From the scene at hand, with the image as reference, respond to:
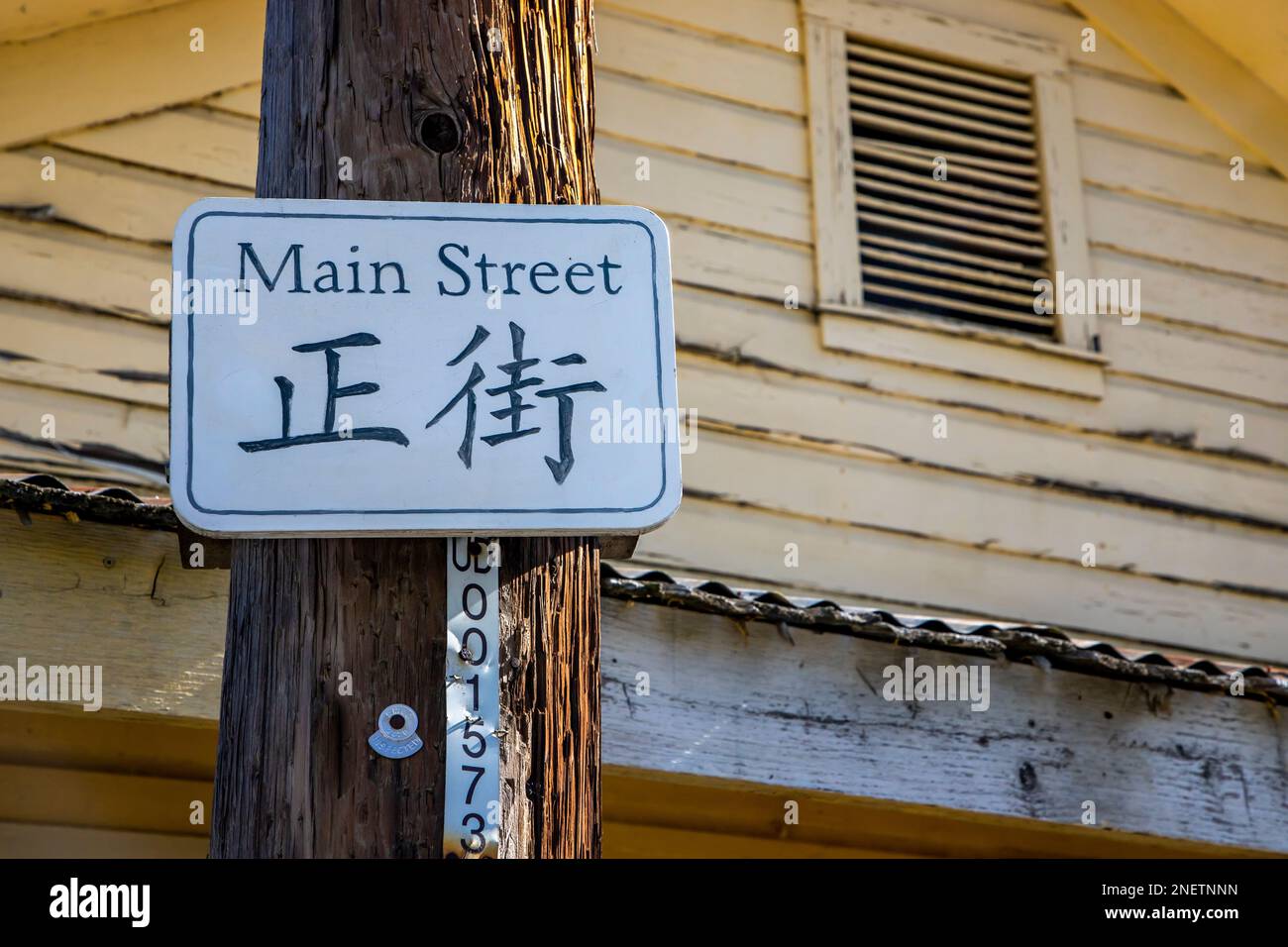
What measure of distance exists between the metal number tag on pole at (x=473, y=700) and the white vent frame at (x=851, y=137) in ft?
11.9

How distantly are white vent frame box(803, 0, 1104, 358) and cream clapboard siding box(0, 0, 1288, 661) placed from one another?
0.24ft

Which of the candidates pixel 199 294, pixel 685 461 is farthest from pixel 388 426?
pixel 685 461

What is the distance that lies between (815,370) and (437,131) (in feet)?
11.1

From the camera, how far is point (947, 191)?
568 cm

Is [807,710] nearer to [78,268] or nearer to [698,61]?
[78,268]

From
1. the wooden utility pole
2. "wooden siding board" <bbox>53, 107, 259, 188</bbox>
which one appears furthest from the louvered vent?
the wooden utility pole

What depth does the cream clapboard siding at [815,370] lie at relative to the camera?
448 cm

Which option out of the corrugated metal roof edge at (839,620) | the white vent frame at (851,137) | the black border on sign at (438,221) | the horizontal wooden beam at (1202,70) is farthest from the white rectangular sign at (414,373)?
the horizontal wooden beam at (1202,70)

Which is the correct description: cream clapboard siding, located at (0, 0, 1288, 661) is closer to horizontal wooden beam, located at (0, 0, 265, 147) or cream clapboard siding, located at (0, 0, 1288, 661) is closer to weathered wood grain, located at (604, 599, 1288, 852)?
horizontal wooden beam, located at (0, 0, 265, 147)

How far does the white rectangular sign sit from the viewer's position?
68.7 inches

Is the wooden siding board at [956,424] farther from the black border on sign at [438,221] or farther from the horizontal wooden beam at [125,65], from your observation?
the black border on sign at [438,221]

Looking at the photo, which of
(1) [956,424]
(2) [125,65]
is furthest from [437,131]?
(1) [956,424]

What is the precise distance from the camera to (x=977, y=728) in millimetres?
3600

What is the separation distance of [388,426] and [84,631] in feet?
5.59
